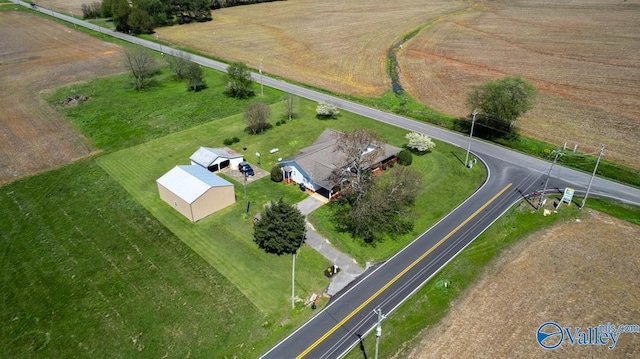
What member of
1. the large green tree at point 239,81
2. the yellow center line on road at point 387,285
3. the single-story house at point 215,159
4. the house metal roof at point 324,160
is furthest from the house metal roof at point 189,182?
the large green tree at point 239,81

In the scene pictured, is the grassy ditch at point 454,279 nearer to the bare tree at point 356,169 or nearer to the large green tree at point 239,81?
the bare tree at point 356,169

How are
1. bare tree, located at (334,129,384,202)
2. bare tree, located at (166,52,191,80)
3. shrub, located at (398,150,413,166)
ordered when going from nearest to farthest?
bare tree, located at (334,129,384,202)
shrub, located at (398,150,413,166)
bare tree, located at (166,52,191,80)

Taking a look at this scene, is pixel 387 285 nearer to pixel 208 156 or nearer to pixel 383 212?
pixel 383 212

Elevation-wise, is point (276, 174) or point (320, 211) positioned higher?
point (276, 174)

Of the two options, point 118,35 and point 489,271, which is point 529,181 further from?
point 118,35

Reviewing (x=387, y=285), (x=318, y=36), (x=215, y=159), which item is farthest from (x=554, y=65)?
(x=215, y=159)

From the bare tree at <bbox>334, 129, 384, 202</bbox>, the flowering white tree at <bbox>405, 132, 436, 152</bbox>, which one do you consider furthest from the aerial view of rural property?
the flowering white tree at <bbox>405, 132, 436, 152</bbox>

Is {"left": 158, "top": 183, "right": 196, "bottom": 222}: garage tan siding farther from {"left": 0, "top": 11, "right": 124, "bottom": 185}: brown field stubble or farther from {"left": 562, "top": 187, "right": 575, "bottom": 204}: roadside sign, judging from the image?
{"left": 562, "top": 187, "right": 575, "bottom": 204}: roadside sign
